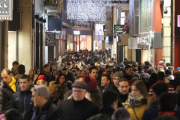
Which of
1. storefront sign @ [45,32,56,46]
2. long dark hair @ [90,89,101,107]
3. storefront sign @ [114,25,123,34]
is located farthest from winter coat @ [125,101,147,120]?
storefront sign @ [114,25,123,34]

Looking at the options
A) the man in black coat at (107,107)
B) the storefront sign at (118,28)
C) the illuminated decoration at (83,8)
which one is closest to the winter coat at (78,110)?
the man in black coat at (107,107)

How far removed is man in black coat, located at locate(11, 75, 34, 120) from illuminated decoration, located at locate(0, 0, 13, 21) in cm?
633

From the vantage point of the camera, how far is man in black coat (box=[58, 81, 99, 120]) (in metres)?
5.93

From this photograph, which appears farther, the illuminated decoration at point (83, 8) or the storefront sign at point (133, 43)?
the illuminated decoration at point (83, 8)

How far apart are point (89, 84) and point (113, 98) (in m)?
1.86

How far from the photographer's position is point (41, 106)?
5.52 m

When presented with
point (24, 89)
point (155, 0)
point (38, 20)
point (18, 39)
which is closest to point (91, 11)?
point (155, 0)

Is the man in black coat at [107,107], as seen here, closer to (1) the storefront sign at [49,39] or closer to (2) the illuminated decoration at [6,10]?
(2) the illuminated decoration at [6,10]

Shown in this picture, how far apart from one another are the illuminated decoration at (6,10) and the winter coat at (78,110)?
26.3 feet

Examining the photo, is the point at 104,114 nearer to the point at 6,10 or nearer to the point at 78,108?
the point at 78,108

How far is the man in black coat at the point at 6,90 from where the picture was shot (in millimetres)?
8172

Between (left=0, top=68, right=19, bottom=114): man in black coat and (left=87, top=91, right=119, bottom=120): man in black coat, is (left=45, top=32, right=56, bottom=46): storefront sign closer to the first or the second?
(left=0, top=68, right=19, bottom=114): man in black coat

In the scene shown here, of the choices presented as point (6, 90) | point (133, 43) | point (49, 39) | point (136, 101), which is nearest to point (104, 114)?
point (136, 101)

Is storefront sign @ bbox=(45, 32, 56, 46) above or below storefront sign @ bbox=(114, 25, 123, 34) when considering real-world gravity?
below
